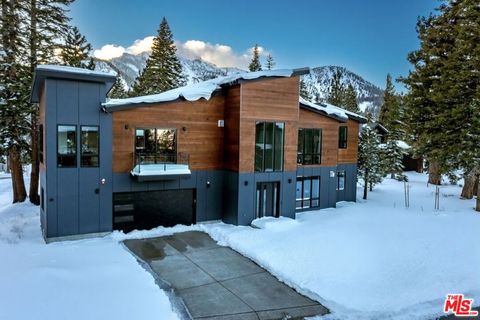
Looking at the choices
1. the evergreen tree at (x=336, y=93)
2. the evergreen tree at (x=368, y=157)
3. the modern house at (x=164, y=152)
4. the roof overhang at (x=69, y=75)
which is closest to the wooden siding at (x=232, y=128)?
the modern house at (x=164, y=152)

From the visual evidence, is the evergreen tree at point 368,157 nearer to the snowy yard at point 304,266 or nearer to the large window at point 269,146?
the snowy yard at point 304,266

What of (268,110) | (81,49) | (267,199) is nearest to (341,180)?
(267,199)

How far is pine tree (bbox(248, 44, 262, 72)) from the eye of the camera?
3938 centimetres

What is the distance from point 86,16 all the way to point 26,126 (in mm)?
8989

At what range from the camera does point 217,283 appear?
8.36 m

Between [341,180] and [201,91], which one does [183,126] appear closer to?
[201,91]

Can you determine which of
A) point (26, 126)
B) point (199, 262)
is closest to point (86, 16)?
point (26, 126)

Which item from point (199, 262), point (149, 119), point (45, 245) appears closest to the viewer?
point (199, 262)

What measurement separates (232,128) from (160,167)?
3.49 metres

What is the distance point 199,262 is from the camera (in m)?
9.80

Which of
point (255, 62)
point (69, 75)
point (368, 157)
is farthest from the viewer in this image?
point (255, 62)

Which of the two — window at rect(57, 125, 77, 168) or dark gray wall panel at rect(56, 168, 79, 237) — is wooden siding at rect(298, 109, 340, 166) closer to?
window at rect(57, 125, 77, 168)

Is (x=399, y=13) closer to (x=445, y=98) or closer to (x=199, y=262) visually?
(x=445, y=98)

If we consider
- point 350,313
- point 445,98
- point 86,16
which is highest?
point 86,16
